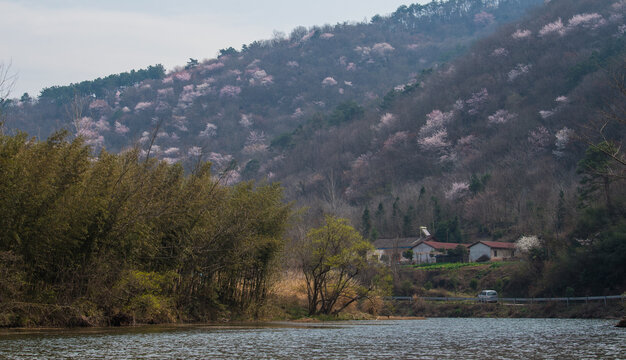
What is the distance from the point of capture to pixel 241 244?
3014 cm

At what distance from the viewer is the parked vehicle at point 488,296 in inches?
2296

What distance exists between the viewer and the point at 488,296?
58562mm

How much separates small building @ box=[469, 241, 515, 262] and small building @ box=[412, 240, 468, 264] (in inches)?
100

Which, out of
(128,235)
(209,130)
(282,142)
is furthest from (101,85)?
(128,235)

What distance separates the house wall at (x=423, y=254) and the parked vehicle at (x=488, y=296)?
2182 centimetres

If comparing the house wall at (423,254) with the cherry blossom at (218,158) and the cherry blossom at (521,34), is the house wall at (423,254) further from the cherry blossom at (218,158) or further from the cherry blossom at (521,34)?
the cherry blossom at (218,158)

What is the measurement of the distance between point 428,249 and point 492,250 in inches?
412

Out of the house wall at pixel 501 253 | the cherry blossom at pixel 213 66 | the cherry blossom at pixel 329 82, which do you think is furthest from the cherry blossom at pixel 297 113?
the house wall at pixel 501 253

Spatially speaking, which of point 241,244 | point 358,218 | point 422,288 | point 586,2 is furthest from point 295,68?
point 241,244

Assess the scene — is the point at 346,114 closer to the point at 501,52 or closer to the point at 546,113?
the point at 501,52

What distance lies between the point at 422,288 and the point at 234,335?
49.3 metres

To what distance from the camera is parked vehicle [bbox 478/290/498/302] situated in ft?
191

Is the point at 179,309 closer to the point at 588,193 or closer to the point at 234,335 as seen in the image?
the point at 234,335

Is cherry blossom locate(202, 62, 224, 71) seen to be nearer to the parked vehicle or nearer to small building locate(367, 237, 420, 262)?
small building locate(367, 237, 420, 262)
